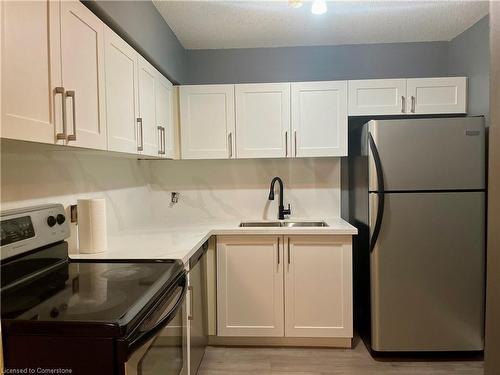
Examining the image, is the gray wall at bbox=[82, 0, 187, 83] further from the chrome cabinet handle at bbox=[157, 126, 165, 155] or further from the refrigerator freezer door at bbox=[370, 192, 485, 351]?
the refrigerator freezer door at bbox=[370, 192, 485, 351]

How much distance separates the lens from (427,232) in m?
2.27


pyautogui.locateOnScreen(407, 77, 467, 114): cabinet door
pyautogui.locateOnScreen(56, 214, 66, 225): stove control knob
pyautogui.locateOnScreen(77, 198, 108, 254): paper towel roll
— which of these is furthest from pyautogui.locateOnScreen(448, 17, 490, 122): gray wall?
pyautogui.locateOnScreen(56, 214, 66, 225): stove control knob

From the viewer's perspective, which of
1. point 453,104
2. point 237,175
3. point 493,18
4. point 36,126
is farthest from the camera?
point 237,175

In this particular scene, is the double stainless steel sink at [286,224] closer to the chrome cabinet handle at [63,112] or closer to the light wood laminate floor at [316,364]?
the light wood laminate floor at [316,364]

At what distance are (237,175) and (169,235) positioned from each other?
0.98 metres

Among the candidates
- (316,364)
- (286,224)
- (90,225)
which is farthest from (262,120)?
(316,364)

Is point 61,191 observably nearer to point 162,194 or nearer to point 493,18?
point 162,194

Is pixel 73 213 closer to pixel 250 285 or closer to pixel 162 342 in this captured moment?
pixel 162 342

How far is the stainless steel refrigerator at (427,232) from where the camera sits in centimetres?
224

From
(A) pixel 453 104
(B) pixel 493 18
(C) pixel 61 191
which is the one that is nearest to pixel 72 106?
(C) pixel 61 191

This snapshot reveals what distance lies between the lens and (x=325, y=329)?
2443 millimetres

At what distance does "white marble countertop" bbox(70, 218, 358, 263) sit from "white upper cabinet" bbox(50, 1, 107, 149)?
0.58 m

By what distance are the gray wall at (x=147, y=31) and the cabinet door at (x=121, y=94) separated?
0.06 metres

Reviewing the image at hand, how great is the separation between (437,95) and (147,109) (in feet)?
7.29
